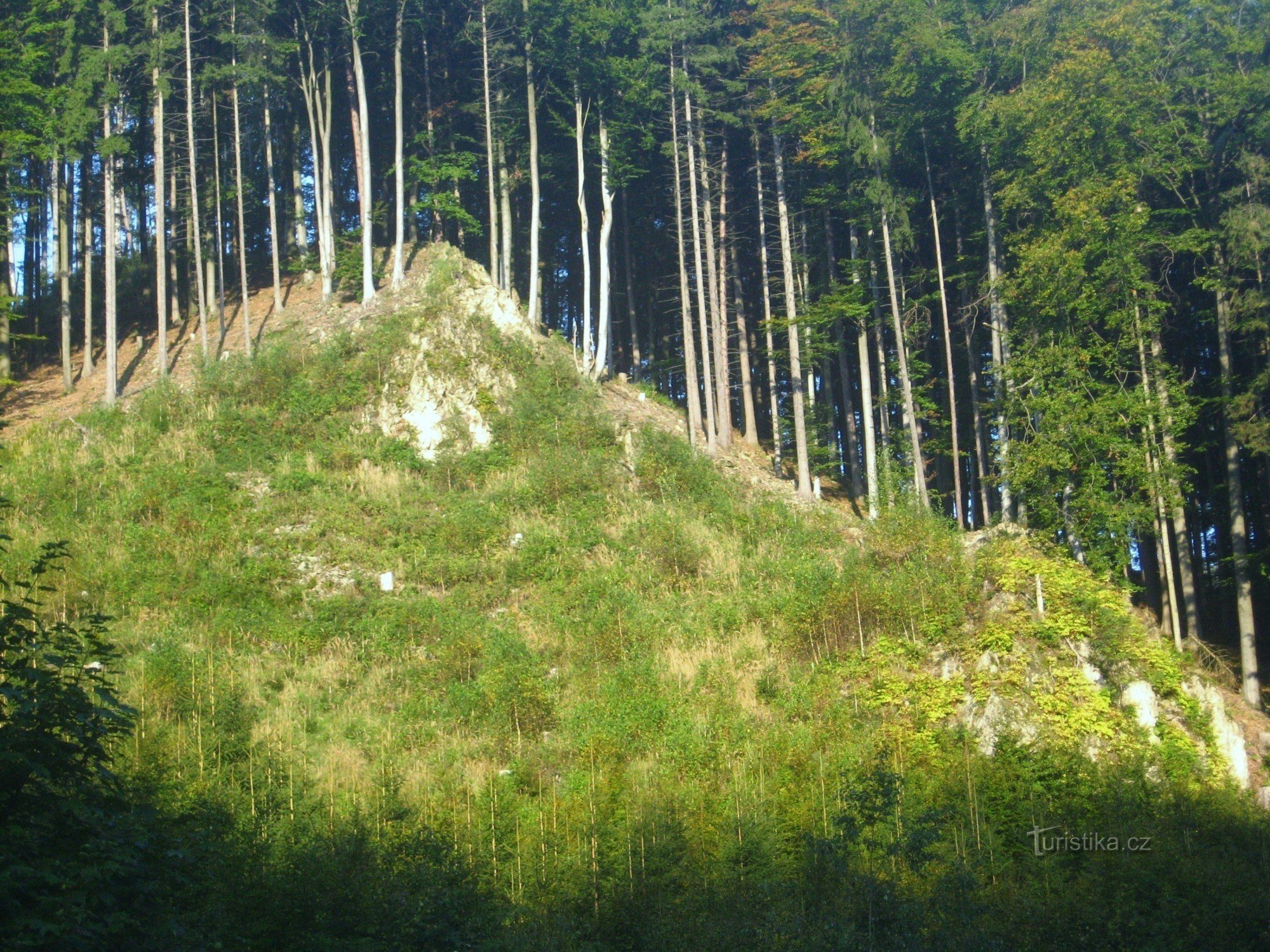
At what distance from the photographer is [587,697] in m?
17.4

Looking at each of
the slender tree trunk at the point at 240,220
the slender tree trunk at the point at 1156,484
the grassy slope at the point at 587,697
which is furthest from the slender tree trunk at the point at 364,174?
the slender tree trunk at the point at 1156,484

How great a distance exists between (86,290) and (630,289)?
18463mm

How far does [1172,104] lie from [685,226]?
1597 centimetres

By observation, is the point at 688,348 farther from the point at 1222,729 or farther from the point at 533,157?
the point at 1222,729

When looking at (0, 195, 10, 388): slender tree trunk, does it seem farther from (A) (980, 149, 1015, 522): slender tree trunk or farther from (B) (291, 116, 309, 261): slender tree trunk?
(A) (980, 149, 1015, 522): slender tree trunk

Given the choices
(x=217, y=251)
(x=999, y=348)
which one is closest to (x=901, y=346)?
(x=999, y=348)

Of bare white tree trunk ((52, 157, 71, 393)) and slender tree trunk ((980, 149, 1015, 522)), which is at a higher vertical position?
bare white tree trunk ((52, 157, 71, 393))

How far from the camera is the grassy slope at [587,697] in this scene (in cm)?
1120

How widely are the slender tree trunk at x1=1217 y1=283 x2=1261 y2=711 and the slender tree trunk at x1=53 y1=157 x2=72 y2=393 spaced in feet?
93.6

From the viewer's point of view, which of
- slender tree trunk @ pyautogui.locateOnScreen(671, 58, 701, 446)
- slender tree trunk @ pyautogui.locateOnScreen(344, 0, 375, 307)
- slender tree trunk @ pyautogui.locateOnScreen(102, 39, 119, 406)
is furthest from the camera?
slender tree trunk @ pyautogui.locateOnScreen(344, 0, 375, 307)

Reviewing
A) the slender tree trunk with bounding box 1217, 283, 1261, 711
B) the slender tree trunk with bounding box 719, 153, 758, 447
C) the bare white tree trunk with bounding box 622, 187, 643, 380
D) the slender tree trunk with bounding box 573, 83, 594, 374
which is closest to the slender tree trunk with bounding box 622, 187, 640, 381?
the bare white tree trunk with bounding box 622, 187, 643, 380

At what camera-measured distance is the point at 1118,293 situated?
2500 cm

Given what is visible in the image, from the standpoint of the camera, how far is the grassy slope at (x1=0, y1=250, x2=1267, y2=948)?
11.2m

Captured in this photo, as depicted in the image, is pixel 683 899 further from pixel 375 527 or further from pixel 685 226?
pixel 685 226
